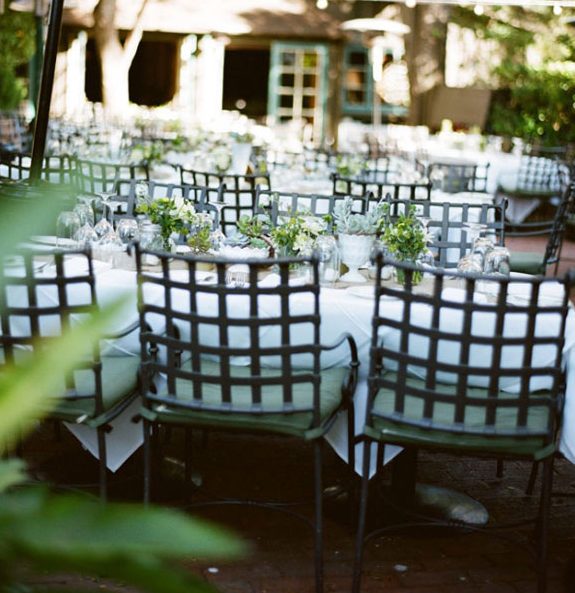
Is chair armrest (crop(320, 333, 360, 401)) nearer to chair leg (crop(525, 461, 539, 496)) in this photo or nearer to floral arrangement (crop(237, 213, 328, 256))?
floral arrangement (crop(237, 213, 328, 256))

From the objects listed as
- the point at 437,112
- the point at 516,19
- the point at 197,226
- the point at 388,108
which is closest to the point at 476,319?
the point at 197,226

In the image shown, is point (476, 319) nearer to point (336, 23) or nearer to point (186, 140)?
point (186, 140)

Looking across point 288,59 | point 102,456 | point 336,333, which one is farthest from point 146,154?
point 288,59

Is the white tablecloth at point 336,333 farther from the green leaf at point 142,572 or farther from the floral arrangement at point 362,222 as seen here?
the green leaf at point 142,572

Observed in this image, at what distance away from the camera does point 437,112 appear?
51.4 feet

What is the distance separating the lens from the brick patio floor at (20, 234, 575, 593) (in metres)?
3.04

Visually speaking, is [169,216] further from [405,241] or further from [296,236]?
[405,241]

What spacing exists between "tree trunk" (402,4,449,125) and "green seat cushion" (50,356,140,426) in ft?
41.4

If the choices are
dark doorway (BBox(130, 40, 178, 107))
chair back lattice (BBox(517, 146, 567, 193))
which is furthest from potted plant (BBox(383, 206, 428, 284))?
dark doorway (BBox(130, 40, 178, 107))

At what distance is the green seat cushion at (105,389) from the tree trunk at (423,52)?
1262 centimetres

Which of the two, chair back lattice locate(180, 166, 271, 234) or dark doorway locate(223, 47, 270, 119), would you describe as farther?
dark doorway locate(223, 47, 270, 119)

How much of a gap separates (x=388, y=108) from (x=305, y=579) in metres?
15.9

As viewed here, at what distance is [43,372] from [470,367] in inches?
80.5

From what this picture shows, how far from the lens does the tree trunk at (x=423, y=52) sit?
1548 centimetres
